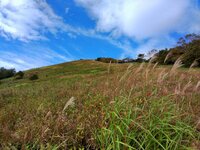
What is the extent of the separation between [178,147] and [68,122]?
2.00 meters

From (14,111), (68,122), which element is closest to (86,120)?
(68,122)

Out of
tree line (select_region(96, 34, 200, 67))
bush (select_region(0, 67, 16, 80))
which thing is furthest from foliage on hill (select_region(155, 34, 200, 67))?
bush (select_region(0, 67, 16, 80))

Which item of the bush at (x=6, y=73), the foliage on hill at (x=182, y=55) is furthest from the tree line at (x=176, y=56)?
the bush at (x=6, y=73)

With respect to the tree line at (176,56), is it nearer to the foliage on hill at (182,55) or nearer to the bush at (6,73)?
the foliage on hill at (182,55)

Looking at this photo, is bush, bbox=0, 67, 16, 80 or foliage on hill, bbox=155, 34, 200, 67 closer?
foliage on hill, bbox=155, 34, 200, 67

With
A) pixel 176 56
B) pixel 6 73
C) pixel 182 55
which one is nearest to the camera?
pixel 182 55

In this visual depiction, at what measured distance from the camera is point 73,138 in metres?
4.21

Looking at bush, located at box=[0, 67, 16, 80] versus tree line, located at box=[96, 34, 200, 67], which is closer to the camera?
tree line, located at box=[96, 34, 200, 67]

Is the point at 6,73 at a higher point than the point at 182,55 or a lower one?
higher

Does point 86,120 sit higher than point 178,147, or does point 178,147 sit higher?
point 86,120

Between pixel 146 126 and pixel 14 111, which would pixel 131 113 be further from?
pixel 14 111

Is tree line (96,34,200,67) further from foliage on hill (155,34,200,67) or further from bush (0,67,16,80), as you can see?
bush (0,67,16,80)

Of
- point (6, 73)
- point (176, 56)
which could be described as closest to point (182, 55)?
point (176, 56)

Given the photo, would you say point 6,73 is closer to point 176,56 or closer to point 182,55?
point 176,56
